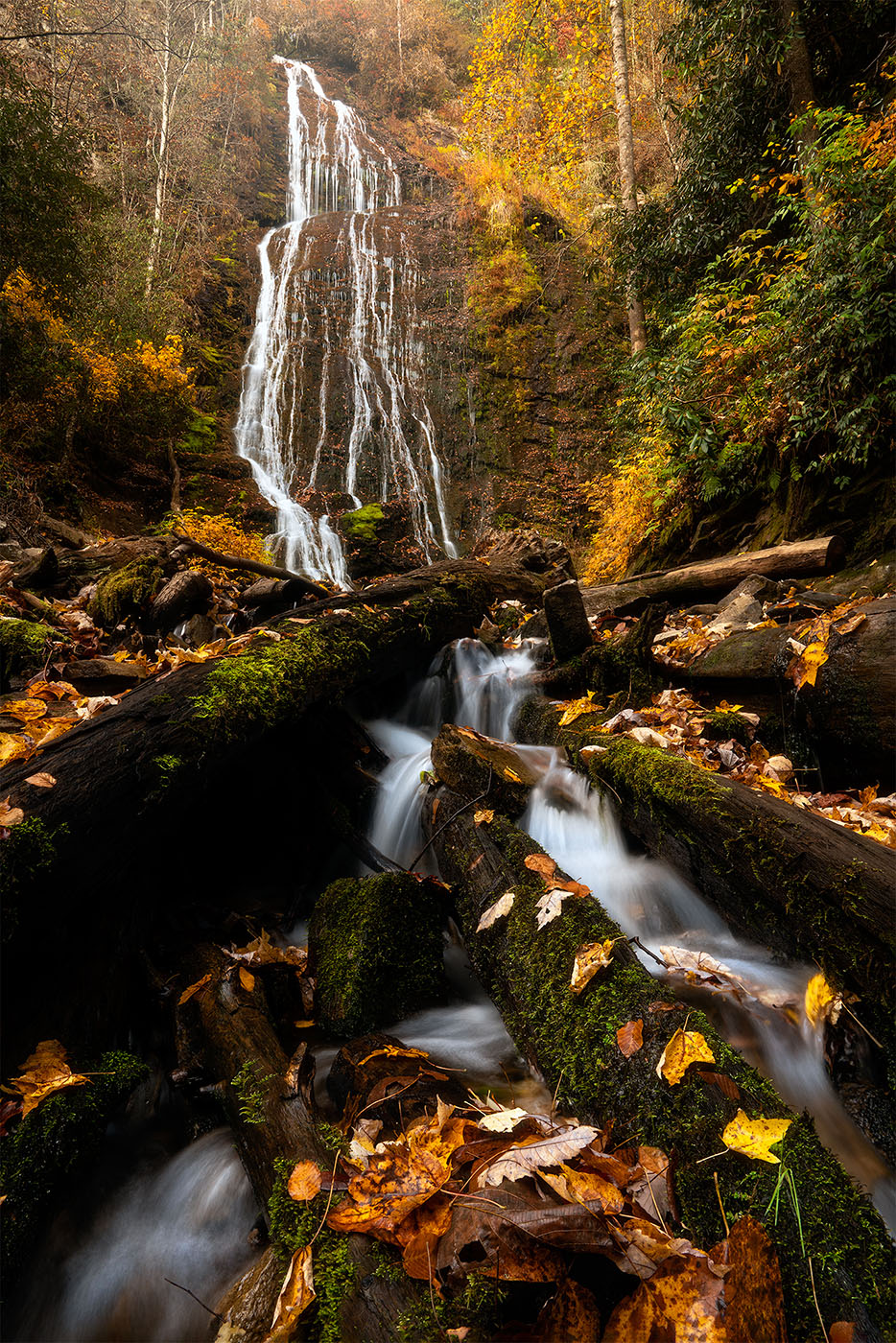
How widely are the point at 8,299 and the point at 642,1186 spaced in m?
11.2

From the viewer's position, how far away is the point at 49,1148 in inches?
73.2

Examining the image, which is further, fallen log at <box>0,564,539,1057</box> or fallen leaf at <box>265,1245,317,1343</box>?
fallen log at <box>0,564,539,1057</box>

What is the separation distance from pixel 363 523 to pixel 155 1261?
484 inches

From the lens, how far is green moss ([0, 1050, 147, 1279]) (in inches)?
67.8

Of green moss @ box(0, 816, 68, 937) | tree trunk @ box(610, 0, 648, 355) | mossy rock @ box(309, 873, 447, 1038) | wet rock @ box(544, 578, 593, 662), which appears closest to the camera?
green moss @ box(0, 816, 68, 937)

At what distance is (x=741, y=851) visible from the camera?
2309 mm

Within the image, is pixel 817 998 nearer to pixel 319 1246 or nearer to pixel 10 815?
pixel 319 1246

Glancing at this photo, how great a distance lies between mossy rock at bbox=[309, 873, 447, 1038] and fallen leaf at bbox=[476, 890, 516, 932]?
0.51 m

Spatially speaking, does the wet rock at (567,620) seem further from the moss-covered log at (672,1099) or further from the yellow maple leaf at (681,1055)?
the yellow maple leaf at (681,1055)

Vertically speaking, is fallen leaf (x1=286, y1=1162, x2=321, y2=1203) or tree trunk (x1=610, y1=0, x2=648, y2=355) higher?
tree trunk (x1=610, y1=0, x2=648, y2=355)

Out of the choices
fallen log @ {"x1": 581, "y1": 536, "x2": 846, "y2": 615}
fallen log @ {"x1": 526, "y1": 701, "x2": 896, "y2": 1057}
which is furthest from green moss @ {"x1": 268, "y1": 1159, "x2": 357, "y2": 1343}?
fallen log @ {"x1": 581, "y1": 536, "x2": 846, "y2": 615}

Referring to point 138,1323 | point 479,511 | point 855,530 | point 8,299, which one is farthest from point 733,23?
point 138,1323

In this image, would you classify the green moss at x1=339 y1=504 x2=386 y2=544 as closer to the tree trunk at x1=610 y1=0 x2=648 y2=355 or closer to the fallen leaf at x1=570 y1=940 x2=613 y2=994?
the tree trunk at x1=610 y1=0 x2=648 y2=355

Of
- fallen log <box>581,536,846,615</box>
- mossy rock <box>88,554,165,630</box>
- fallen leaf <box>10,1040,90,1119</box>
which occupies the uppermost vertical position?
mossy rock <box>88,554,165,630</box>
